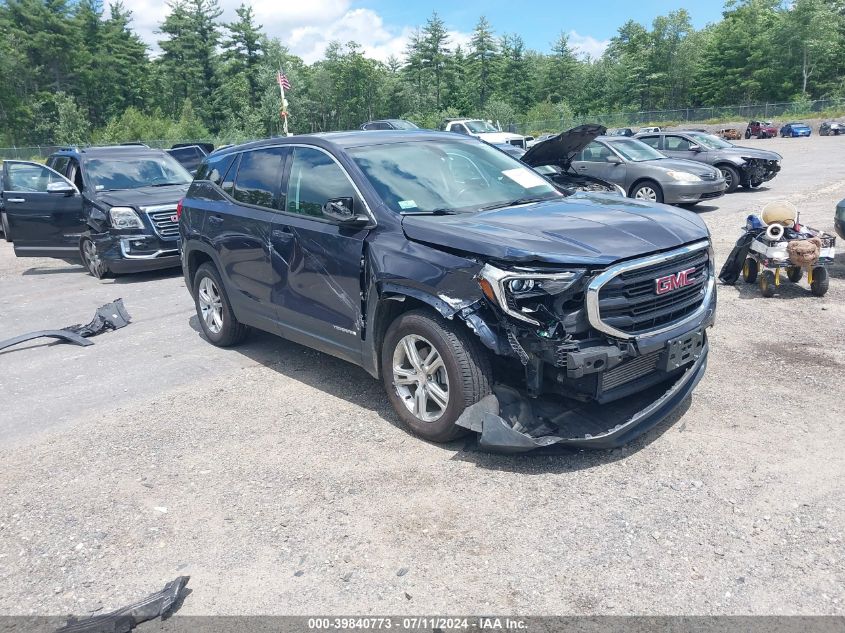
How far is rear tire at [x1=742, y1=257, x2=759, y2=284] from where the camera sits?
7.94m

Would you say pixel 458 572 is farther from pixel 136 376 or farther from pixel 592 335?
pixel 136 376

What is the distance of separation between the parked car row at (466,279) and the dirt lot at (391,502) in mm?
348

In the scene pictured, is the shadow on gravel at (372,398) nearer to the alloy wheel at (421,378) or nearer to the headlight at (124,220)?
the alloy wheel at (421,378)

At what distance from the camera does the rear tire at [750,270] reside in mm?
7938

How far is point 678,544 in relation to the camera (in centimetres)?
328

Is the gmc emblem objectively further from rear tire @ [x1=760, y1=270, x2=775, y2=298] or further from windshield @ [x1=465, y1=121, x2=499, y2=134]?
windshield @ [x1=465, y1=121, x2=499, y2=134]

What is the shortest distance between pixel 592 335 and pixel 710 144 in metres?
16.1

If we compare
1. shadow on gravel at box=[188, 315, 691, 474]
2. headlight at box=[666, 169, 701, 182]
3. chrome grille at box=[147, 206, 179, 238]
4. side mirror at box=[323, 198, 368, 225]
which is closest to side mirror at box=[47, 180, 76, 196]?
chrome grille at box=[147, 206, 179, 238]

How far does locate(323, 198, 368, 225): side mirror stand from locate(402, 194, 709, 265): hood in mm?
354

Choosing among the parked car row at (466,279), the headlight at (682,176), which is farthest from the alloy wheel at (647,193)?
the parked car row at (466,279)

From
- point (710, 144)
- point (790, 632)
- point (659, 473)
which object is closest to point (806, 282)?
point (659, 473)

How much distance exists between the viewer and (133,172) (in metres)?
11.6

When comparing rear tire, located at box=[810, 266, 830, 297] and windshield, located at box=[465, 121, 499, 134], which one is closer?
rear tire, located at box=[810, 266, 830, 297]

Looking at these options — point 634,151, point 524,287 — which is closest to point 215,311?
point 524,287
